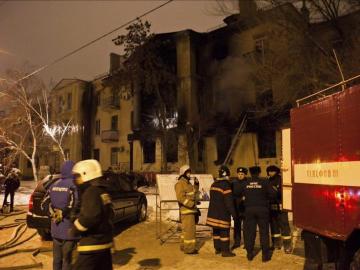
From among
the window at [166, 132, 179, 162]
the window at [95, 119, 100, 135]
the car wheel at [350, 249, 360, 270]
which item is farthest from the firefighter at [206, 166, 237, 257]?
the window at [95, 119, 100, 135]

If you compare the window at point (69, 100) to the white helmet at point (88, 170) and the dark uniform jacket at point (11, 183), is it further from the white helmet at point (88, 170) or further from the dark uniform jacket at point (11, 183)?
the white helmet at point (88, 170)

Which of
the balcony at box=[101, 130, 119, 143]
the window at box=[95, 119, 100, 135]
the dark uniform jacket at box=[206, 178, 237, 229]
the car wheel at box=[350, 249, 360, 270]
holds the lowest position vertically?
the car wheel at box=[350, 249, 360, 270]

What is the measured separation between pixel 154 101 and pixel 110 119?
1038cm

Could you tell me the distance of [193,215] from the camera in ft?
26.5

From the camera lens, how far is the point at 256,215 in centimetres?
743

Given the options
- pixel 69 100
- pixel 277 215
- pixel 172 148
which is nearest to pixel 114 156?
pixel 172 148

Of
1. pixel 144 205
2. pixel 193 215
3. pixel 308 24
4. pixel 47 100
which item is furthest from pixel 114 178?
pixel 47 100

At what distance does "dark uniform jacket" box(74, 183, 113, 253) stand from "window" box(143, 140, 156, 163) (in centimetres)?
2708

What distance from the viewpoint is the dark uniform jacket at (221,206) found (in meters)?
7.66

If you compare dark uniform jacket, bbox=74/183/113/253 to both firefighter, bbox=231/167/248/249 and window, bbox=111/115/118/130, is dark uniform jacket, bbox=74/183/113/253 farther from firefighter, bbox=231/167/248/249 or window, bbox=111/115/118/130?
window, bbox=111/115/118/130

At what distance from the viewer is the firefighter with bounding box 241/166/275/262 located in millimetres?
7340

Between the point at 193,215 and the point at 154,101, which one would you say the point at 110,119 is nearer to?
the point at 154,101

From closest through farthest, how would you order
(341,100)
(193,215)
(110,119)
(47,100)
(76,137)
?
(341,100), (193,215), (47,100), (110,119), (76,137)

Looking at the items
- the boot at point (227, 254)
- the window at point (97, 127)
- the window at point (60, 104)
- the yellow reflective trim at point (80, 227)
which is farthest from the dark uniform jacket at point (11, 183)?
the window at point (60, 104)
